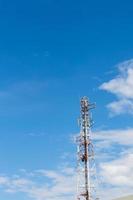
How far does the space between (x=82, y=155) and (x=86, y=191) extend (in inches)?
167

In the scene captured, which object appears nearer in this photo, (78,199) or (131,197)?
(78,199)

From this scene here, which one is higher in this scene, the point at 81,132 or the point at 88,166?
the point at 81,132

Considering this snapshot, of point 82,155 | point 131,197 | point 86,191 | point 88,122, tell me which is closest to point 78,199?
point 86,191

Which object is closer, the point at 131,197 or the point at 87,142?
the point at 87,142

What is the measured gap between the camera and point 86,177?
5903 cm

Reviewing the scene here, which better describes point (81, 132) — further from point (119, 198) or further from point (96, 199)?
point (119, 198)

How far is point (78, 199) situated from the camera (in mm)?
59656

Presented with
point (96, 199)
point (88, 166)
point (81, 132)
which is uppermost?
point (81, 132)

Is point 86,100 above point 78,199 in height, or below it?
above

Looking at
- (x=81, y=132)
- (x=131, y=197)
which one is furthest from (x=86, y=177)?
(x=131, y=197)

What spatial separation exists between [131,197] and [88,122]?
30.4 m

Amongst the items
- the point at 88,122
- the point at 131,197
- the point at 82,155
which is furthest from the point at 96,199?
the point at 131,197

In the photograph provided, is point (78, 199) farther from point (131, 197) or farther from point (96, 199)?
point (131, 197)

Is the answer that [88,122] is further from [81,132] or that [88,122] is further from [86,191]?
[86,191]
